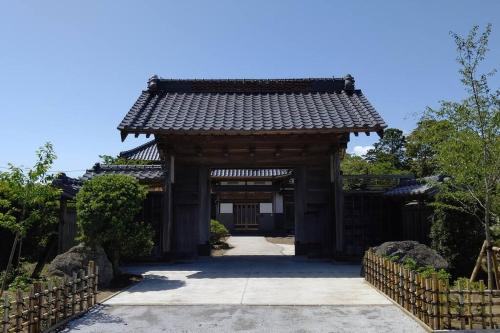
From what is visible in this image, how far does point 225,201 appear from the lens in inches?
1341

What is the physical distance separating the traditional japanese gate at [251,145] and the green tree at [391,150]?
86.1ft

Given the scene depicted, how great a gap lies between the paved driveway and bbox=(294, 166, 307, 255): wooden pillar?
3.07 m

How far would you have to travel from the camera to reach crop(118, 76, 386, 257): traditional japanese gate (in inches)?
504

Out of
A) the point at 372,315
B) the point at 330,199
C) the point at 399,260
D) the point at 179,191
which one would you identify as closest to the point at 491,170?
the point at 399,260

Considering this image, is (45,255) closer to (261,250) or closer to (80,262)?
(80,262)

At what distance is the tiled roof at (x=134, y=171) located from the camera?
13314 millimetres

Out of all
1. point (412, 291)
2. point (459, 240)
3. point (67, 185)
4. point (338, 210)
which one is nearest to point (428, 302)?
point (412, 291)

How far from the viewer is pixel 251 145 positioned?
13.4 meters

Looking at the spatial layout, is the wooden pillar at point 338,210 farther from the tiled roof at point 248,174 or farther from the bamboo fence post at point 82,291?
the tiled roof at point 248,174

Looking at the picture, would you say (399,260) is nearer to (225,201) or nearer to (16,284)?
(16,284)

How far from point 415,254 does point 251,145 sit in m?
6.18

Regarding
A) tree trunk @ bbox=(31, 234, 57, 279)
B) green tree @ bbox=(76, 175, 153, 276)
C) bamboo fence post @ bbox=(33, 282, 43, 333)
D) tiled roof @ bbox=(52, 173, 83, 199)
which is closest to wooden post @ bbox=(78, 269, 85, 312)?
bamboo fence post @ bbox=(33, 282, 43, 333)

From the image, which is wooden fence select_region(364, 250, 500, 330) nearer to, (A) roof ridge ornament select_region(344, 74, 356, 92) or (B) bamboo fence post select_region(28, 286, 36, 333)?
(B) bamboo fence post select_region(28, 286, 36, 333)

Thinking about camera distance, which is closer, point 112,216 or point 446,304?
point 446,304
